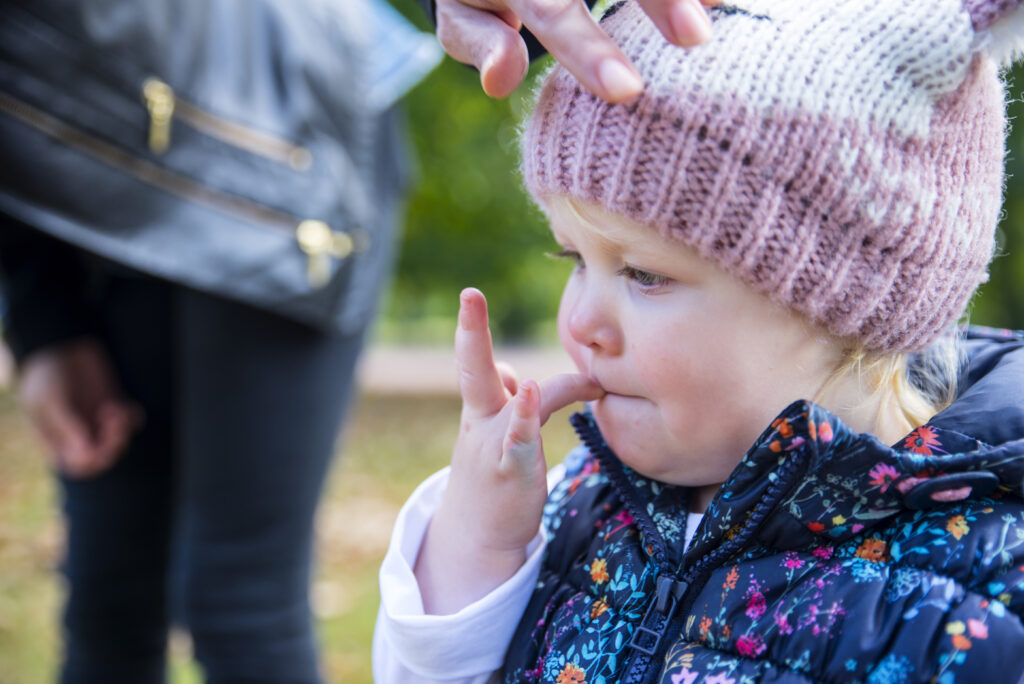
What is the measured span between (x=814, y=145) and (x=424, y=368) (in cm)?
996

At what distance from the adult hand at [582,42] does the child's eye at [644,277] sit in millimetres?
227

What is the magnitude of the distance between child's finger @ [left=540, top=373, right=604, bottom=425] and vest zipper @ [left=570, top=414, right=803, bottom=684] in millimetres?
190

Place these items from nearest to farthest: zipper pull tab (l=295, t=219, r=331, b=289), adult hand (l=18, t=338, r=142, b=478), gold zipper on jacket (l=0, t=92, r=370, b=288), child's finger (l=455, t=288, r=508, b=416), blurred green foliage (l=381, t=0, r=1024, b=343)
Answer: child's finger (l=455, t=288, r=508, b=416) → gold zipper on jacket (l=0, t=92, r=370, b=288) → zipper pull tab (l=295, t=219, r=331, b=289) → adult hand (l=18, t=338, r=142, b=478) → blurred green foliage (l=381, t=0, r=1024, b=343)

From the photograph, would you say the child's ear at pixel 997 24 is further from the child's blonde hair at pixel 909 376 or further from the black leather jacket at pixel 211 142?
the black leather jacket at pixel 211 142

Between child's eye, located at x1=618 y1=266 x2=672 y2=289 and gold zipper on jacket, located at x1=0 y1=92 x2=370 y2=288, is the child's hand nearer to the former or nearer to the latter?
child's eye, located at x1=618 y1=266 x2=672 y2=289

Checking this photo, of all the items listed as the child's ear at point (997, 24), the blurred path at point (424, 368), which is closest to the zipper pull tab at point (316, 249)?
the child's ear at point (997, 24)

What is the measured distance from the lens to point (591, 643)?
124cm

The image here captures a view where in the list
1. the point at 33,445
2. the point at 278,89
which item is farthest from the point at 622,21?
the point at 33,445

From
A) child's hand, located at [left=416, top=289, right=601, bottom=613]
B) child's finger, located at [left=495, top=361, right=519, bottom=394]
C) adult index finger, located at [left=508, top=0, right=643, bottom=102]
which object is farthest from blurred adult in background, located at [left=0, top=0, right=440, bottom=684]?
adult index finger, located at [left=508, top=0, right=643, bottom=102]

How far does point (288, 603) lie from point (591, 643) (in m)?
0.94

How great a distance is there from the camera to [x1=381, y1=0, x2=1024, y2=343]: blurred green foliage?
27.3ft

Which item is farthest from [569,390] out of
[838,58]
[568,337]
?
[838,58]

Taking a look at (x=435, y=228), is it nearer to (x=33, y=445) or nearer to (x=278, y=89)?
(x=33, y=445)

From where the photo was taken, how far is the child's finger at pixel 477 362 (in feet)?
4.24
